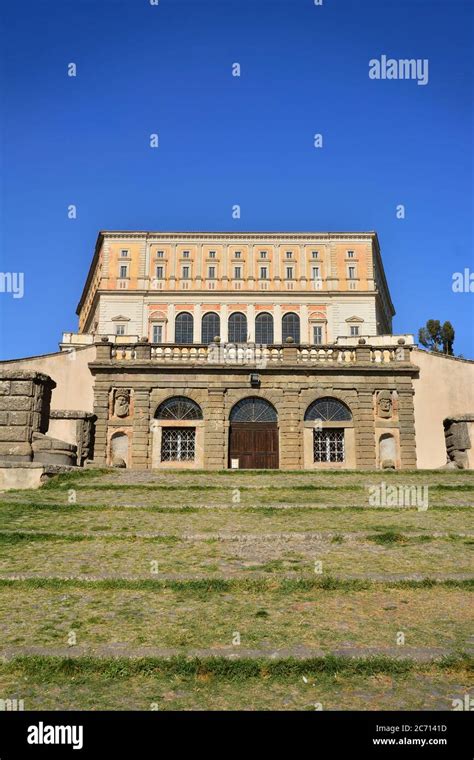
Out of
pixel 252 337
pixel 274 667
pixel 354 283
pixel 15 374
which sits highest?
pixel 354 283

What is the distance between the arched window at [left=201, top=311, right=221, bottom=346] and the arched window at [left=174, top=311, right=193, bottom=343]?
1.32m

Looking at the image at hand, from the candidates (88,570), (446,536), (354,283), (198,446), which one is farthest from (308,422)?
(354,283)

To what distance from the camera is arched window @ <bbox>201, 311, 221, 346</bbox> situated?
198 ft

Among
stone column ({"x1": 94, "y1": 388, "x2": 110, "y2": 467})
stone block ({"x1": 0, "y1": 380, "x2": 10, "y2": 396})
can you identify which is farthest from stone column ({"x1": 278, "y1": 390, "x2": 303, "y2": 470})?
stone block ({"x1": 0, "y1": 380, "x2": 10, "y2": 396})

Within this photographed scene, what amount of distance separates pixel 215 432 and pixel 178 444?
1.65m

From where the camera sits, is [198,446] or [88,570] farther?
[198,446]

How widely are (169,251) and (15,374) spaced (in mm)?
52994

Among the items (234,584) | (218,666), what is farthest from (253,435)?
(218,666)

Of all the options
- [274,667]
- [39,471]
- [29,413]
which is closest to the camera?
[274,667]

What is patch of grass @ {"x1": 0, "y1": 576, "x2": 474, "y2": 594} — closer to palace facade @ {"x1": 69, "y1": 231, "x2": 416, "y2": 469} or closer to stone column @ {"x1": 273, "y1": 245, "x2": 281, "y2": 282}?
palace facade @ {"x1": 69, "y1": 231, "x2": 416, "y2": 469}

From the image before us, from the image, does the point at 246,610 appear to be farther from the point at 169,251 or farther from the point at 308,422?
the point at 169,251

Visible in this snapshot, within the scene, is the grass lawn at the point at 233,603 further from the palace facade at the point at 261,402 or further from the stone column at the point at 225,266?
the stone column at the point at 225,266

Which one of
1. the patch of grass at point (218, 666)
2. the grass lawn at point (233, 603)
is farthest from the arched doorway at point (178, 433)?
the patch of grass at point (218, 666)

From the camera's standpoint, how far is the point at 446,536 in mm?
8352
